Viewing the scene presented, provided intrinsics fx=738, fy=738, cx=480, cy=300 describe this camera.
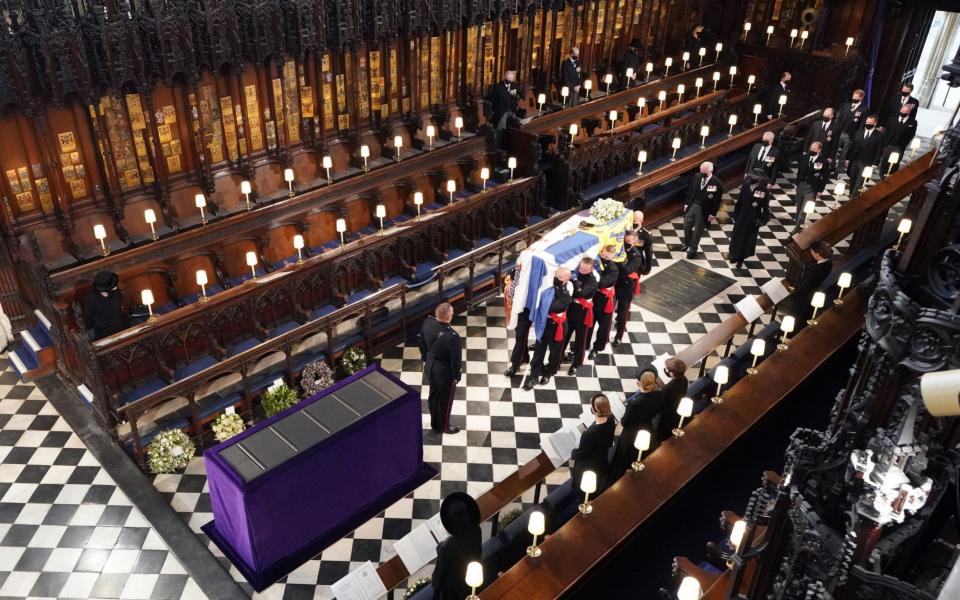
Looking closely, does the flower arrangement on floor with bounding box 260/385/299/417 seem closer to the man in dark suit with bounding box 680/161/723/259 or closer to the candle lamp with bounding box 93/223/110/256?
the candle lamp with bounding box 93/223/110/256

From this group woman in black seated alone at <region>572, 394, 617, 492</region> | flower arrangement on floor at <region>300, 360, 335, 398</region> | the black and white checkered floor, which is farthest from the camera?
flower arrangement on floor at <region>300, 360, 335, 398</region>

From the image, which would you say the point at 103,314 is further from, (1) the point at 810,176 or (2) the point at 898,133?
(2) the point at 898,133

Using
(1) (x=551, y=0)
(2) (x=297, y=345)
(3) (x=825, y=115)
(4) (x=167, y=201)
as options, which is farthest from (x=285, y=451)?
(3) (x=825, y=115)

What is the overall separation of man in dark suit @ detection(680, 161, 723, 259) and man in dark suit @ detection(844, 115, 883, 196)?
421 centimetres

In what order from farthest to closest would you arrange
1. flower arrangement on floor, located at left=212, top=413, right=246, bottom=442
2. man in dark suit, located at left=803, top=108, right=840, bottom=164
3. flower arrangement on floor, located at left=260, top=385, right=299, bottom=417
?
man in dark suit, located at left=803, top=108, right=840, bottom=164
flower arrangement on floor, located at left=260, top=385, right=299, bottom=417
flower arrangement on floor, located at left=212, top=413, right=246, bottom=442

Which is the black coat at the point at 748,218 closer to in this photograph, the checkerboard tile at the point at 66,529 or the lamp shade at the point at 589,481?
the lamp shade at the point at 589,481

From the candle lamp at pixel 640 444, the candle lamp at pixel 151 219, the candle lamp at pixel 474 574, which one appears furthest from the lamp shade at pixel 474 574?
the candle lamp at pixel 151 219

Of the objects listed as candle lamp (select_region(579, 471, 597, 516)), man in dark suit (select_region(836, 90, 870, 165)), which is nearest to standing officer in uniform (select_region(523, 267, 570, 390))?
candle lamp (select_region(579, 471, 597, 516))

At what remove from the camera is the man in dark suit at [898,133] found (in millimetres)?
14938

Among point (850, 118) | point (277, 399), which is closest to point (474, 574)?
point (277, 399)

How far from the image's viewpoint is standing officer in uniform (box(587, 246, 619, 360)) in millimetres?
9703

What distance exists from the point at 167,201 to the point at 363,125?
362 centimetres

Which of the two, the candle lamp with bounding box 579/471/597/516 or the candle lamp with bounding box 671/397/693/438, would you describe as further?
the candle lamp with bounding box 671/397/693/438

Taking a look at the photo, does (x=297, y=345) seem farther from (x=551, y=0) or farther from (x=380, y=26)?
(x=551, y=0)
